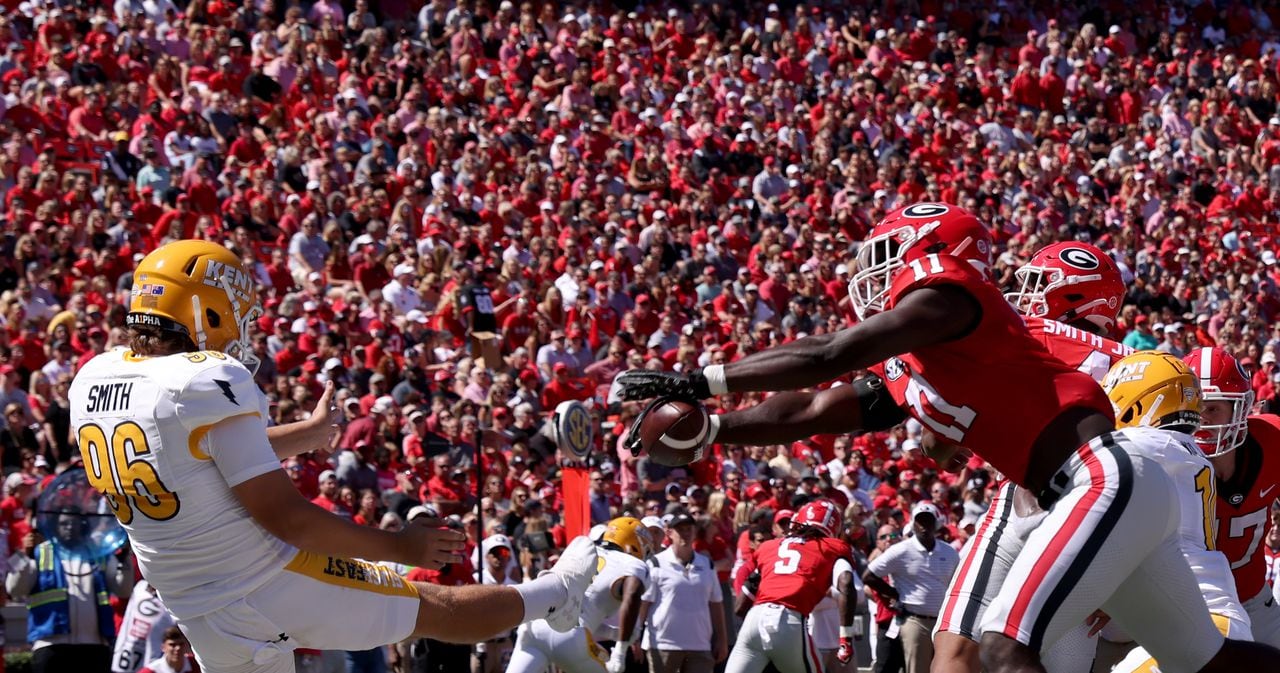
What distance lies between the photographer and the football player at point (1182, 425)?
5.08 m

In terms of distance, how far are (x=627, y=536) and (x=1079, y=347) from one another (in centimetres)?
517

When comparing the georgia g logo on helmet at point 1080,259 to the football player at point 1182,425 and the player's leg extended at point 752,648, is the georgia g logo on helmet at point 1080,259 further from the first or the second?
the player's leg extended at point 752,648

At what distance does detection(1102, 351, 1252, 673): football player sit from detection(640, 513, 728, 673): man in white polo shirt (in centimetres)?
623

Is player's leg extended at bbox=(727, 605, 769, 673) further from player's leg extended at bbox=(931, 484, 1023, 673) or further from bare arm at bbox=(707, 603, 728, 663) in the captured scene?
player's leg extended at bbox=(931, 484, 1023, 673)

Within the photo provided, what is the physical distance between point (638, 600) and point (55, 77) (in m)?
9.70

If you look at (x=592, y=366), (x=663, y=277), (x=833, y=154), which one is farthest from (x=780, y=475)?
(x=833, y=154)

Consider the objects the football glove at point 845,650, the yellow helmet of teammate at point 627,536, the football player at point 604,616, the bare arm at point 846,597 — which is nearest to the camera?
the football player at point 604,616

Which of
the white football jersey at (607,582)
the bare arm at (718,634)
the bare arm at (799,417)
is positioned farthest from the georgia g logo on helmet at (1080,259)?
the bare arm at (718,634)

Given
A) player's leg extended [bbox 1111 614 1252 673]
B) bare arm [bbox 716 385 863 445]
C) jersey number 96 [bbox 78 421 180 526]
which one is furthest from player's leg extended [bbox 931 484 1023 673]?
jersey number 96 [bbox 78 421 180 526]

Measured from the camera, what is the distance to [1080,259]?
6277 mm

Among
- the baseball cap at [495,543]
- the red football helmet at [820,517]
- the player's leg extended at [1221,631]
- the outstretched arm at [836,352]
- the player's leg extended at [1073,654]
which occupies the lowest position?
the baseball cap at [495,543]

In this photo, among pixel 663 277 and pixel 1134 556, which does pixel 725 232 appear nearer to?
pixel 663 277

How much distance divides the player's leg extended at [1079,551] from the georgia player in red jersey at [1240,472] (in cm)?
148

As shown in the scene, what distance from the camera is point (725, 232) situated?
59.2ft
